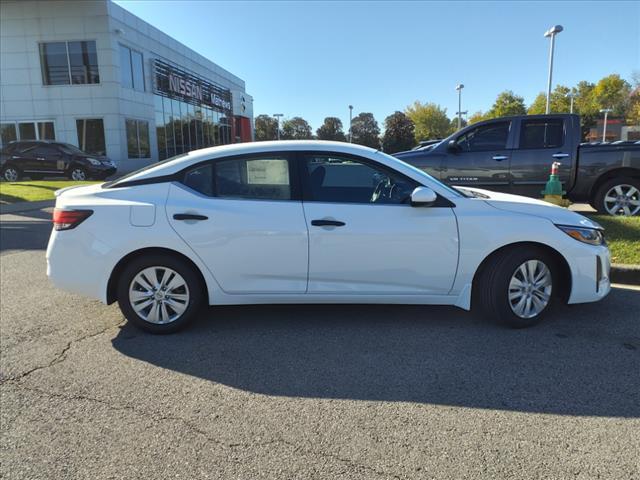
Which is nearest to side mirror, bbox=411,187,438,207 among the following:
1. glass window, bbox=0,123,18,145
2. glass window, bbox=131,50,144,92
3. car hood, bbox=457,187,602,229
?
car hood, bbox=457,187,602,229

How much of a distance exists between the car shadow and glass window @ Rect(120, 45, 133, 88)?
1012 inches

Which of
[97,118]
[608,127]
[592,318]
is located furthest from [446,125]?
[592,318]

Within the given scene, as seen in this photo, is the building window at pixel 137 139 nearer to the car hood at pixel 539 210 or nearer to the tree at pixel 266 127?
the car hood at pixel 539 210

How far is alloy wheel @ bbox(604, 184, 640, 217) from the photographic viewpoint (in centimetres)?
796

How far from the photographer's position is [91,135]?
86.2ft

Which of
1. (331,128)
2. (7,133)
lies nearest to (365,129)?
(331,128)

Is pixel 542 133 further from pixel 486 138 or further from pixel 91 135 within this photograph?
pixel 91 135

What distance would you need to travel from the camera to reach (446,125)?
61094 mm

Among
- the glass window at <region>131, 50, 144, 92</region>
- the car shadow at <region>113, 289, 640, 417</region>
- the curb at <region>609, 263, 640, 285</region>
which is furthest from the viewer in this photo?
the glass window at <region>131, 50, 144, 92</region>

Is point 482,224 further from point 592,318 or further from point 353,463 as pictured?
point 353,463

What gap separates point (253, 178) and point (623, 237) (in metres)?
5.17

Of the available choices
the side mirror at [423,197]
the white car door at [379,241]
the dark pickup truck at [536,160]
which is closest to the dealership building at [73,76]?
the dark pickup truck at [536,160]

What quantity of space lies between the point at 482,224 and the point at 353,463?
7.73 feet

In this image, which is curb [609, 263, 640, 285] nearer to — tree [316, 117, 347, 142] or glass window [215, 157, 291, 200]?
glass window [215, 157, 291, 200]
